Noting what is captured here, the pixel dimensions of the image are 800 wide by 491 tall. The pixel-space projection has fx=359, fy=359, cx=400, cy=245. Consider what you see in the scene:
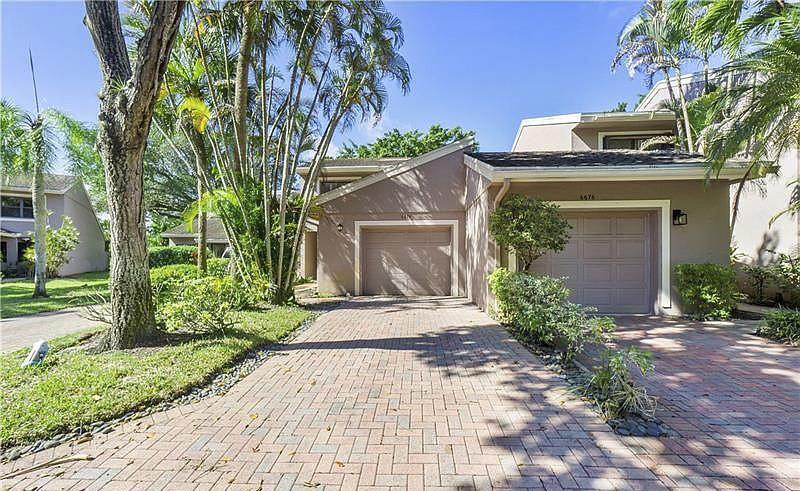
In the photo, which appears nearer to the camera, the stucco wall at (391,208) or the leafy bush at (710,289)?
the leafy bush at (710,289)

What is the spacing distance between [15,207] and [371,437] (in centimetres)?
2727

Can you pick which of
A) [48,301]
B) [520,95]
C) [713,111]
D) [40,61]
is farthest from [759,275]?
[40,61]

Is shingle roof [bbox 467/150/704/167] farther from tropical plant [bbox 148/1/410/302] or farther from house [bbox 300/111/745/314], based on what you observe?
tropical plant [bbox 148/1/410/302]

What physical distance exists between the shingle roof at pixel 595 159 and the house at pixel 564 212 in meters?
0.03

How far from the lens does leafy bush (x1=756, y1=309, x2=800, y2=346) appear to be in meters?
5.81

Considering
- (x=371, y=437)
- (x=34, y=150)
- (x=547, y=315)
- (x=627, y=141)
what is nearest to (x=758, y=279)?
(x=627, y=141)

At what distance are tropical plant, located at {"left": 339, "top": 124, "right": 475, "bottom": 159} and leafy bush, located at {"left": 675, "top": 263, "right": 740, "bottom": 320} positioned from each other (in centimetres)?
2143

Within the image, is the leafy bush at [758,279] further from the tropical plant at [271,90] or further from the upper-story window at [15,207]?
the upper-story window at [15,207]

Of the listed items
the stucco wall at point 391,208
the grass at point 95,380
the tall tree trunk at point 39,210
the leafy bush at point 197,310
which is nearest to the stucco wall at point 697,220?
the stucco wall at point 391,208

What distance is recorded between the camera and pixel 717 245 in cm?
805

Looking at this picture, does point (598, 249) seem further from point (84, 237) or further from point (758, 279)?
point (84, 237)

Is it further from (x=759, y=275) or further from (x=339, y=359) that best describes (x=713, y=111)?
(x=339, y=359)

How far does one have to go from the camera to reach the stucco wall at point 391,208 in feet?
39.8

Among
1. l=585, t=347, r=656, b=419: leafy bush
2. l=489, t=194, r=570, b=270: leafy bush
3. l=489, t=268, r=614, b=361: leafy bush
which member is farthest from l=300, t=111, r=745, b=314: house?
l=585, t=347, r=656, b=419: leafy bush
